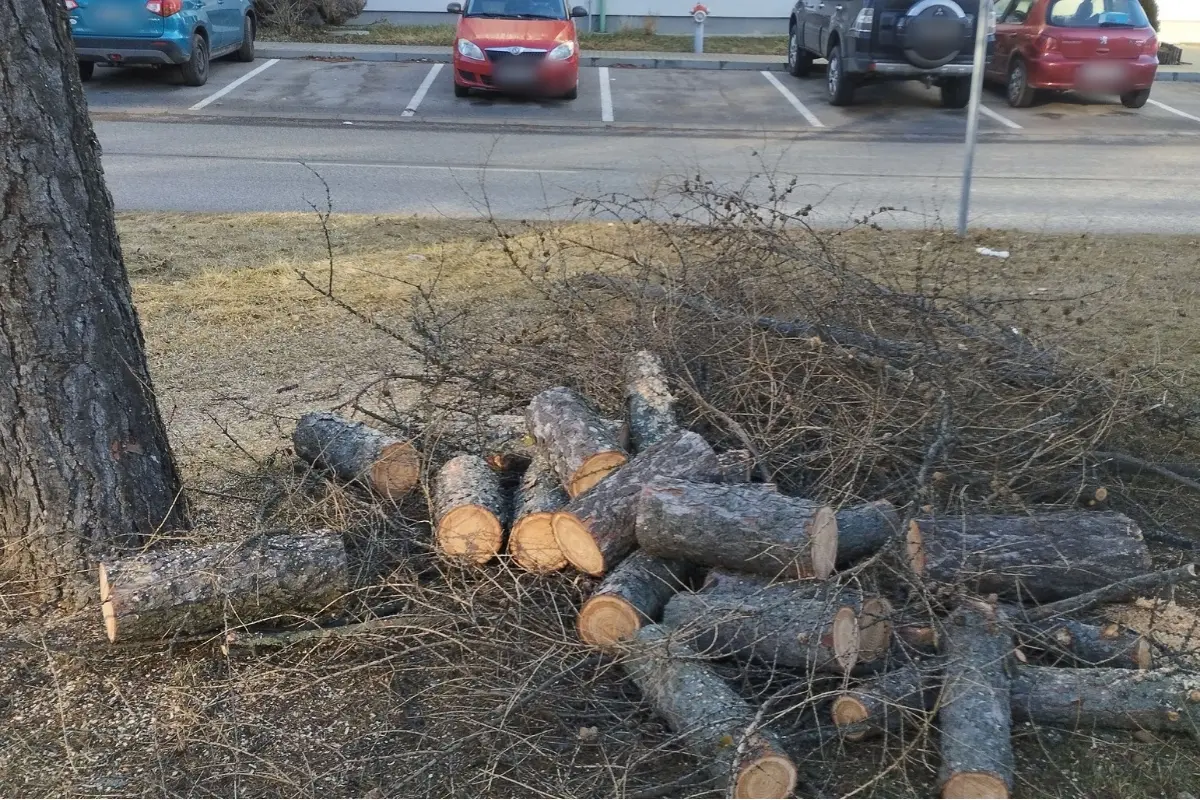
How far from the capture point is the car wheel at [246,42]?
18875 mm

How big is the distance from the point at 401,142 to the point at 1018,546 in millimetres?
11163

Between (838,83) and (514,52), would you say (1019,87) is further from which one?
(514,52)

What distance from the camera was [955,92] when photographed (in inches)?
663

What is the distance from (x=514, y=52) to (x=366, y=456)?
12.7 meters

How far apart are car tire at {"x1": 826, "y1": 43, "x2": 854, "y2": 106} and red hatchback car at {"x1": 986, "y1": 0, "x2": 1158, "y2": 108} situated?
277 cm

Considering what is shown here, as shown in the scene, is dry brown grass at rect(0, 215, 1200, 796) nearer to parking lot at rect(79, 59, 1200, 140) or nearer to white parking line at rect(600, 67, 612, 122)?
parking lot at rect(79, 59, 1200, 140)

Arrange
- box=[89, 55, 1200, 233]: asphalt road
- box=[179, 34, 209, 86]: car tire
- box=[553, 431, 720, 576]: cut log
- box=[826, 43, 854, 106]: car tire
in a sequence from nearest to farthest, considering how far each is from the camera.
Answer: box=[553, 431, 720, 576]: cut log
box=[89, 55, 1200, 233]: asphalt road
box=[179, 34, 209, 86]: car tire
box=[826, 43, 854, 106]: car tire

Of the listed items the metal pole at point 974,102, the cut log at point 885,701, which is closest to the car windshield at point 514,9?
the metal pole at point 974,102

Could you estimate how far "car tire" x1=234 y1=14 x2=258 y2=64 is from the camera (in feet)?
61.9

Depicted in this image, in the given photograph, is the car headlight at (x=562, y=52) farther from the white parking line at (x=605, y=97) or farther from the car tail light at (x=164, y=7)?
the car tail light at (x=164, y=7)

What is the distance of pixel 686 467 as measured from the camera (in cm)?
384

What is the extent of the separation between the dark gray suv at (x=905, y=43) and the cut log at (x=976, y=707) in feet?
45.1

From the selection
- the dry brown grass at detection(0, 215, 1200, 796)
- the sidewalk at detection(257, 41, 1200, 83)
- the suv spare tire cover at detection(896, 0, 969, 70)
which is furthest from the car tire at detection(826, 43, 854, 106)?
the dry brown grass at detection(0, 215, 1200, 796)

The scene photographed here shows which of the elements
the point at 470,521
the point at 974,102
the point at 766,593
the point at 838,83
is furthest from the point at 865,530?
the point at 838,83
